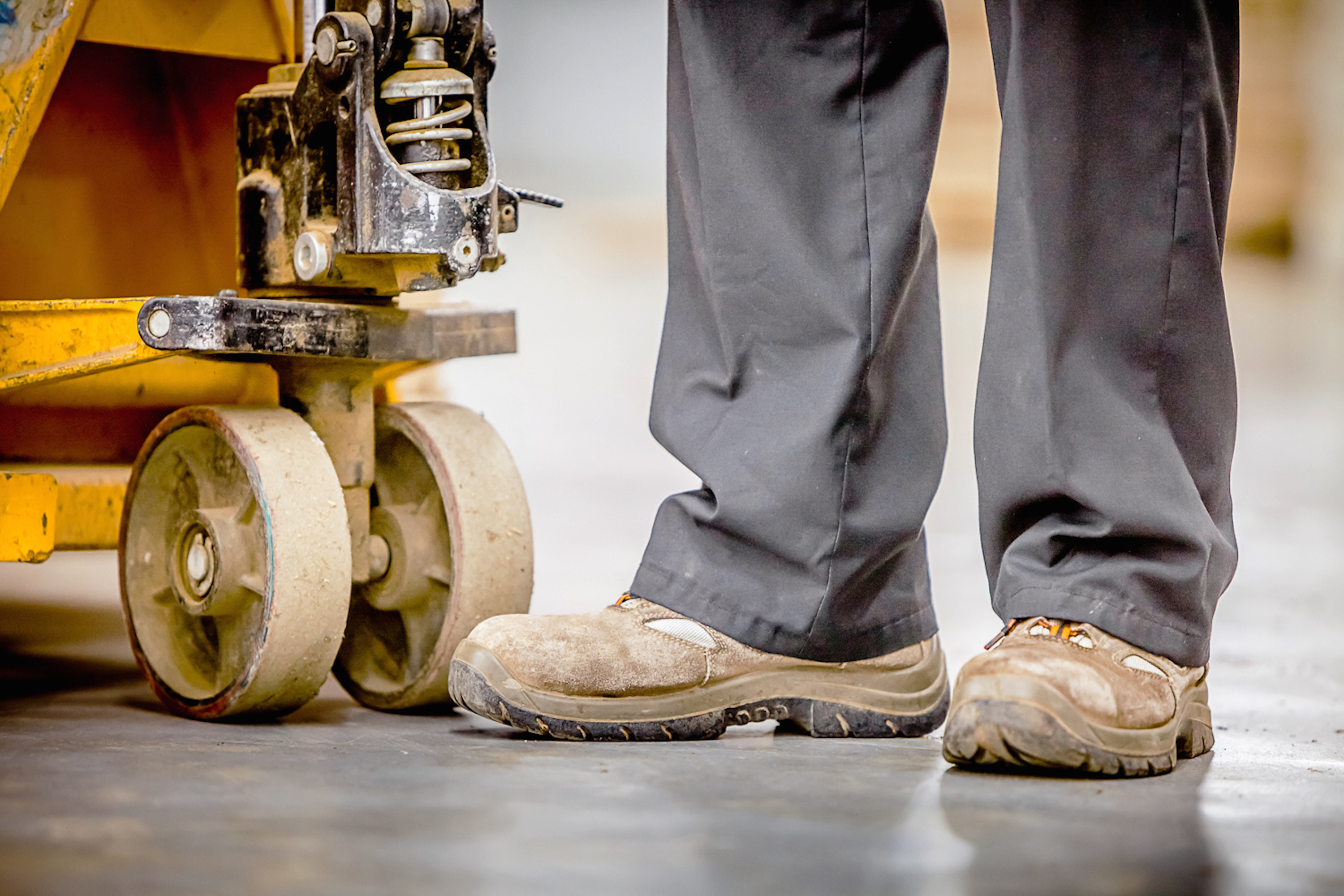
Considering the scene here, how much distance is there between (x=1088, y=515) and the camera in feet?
3.26

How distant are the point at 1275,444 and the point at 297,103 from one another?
10.3 feet

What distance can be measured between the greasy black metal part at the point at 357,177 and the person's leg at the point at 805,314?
18 cm

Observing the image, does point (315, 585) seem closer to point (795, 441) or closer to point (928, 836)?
point (795, 441)

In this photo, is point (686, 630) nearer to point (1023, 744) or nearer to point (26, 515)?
point (1023, 744)

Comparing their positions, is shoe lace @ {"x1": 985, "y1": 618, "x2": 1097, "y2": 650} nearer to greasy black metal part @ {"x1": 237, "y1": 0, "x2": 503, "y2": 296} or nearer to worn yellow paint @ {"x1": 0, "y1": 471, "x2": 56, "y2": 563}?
greasy black metal part @ {"x1": 237, "y1": 0, "x2": 503, "y2": 296}

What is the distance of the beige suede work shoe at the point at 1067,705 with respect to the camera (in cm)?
94

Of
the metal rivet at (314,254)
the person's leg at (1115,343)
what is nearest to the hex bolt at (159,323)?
the metal rivet at (314,254)

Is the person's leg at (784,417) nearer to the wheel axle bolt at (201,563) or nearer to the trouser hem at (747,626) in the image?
the trouser hem at (747,626)

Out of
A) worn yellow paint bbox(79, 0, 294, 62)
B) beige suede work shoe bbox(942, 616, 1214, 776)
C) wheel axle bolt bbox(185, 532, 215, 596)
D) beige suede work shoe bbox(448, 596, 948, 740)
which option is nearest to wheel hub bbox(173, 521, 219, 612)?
wheel axle bolt bbox(185, 532, 215, 596)

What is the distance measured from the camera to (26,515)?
1.25 metres

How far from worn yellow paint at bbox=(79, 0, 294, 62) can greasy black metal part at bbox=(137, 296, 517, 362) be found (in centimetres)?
29

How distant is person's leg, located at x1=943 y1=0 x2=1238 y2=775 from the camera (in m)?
0.98

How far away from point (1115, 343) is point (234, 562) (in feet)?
2.36

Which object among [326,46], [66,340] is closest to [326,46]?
[326,46]
